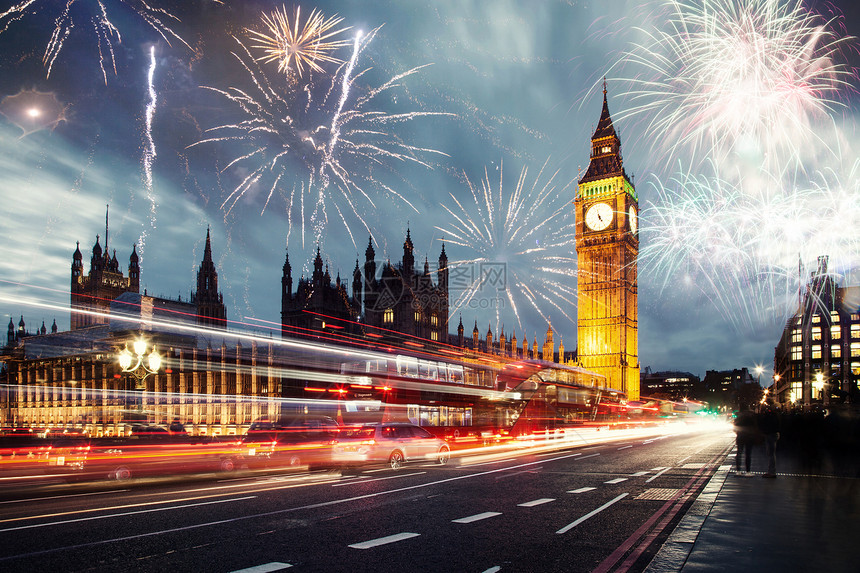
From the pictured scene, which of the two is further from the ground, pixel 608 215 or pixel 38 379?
pixel 608 215

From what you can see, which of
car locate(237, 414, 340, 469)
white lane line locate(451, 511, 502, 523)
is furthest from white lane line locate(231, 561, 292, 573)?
car locate(237, 414, 340, 469)

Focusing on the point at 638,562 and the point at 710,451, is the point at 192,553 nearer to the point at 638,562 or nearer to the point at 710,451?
the point at 638,562

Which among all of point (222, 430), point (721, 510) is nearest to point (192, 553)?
point (721, 510)

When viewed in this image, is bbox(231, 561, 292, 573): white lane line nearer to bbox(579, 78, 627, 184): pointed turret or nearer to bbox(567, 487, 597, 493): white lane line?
bbox(567, 487, 597, 493): white lane line

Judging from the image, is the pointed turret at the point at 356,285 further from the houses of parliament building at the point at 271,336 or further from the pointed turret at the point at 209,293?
the pointed turret at the point at 209,293

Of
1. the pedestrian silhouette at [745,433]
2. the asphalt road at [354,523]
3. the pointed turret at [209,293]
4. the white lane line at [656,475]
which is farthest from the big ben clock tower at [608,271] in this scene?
the asphalt road at [354,523]

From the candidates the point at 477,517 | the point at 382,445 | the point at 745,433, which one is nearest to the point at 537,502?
the point at 477,517
